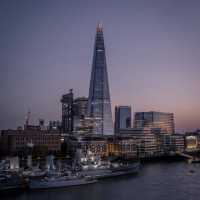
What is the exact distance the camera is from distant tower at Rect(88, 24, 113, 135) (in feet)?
311

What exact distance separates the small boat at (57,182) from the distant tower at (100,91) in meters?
65.2

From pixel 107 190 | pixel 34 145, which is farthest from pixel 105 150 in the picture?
pixel 107 190

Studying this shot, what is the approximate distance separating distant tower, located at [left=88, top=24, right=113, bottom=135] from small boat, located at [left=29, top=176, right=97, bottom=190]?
65157 mm

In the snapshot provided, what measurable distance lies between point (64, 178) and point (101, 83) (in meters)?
66.5

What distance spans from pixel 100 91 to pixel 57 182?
6749cm

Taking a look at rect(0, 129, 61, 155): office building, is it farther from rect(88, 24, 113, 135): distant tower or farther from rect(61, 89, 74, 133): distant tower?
rect(61, 89, 74, 133): distant tower

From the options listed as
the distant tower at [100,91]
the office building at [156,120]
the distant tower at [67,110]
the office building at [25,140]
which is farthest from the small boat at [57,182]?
the distant tower at [67,110]

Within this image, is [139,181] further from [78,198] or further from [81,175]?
[78,198]

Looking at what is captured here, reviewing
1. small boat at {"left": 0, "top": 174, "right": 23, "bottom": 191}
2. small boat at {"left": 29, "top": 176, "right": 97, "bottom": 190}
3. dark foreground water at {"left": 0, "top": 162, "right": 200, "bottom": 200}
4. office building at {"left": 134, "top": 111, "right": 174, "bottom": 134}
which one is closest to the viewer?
dark foreground water at {"left": 0, "top": 162, "right": 200, "bottom": 200}

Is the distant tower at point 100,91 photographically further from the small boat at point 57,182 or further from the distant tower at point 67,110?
the small boat at point 57,182

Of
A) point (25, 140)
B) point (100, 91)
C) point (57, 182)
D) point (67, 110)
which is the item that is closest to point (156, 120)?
point (100, 91)

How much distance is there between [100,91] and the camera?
95.1m

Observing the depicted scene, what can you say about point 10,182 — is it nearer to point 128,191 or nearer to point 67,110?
point 128,191

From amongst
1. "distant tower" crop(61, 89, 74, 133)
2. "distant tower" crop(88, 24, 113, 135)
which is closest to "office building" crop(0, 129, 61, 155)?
"distant tower" crop(88, 24, 113, 135)
